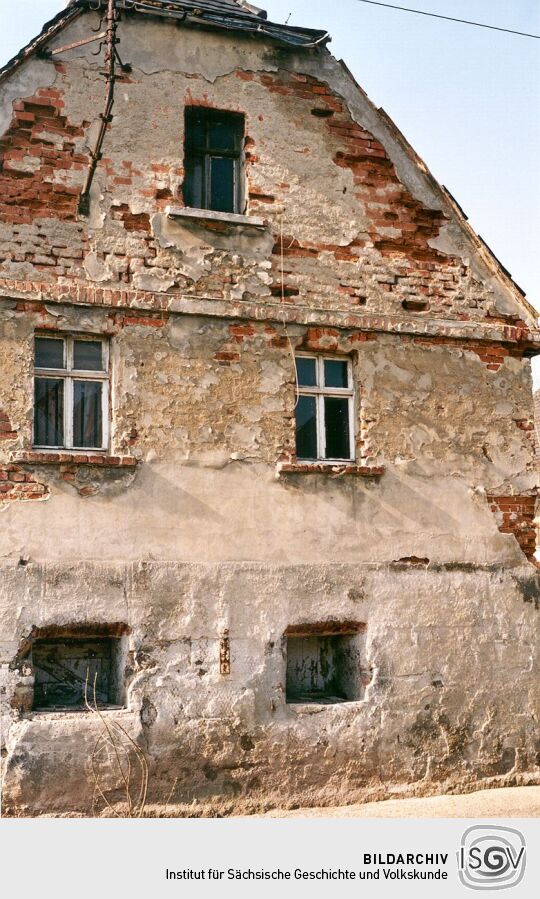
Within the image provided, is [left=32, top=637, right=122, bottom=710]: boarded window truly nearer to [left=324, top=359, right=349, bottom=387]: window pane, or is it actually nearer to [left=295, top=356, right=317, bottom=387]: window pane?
[left=295, top=356, right=317, bottom=387]: window pane

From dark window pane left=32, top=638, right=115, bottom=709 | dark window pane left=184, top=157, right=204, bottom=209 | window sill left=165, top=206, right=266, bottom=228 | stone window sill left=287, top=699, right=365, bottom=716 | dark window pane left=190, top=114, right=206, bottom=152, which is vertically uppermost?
dark window pane left=190, top=114, right=206, bottom=152

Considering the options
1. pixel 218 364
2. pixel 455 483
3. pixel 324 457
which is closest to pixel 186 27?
pixel 218 364

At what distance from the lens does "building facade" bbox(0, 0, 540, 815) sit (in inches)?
336

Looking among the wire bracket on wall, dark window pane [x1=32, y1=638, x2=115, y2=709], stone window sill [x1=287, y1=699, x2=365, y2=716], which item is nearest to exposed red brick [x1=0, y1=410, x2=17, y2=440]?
dark window pane [x1=32, y1=638, x2=115, y2=709]

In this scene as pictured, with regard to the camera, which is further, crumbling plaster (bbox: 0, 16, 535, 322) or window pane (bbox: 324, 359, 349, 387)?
window pane (bbox: 324, 359, 349, 387)

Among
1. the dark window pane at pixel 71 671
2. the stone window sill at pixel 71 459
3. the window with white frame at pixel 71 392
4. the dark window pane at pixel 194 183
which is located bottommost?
the dark window pane at pixel 71 671

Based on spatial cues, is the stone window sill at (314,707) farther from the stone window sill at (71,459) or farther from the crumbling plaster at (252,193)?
the crumbling plaster at (252,193)

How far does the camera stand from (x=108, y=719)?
8.38 meters

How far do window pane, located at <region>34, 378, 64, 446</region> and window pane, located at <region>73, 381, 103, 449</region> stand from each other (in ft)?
0.42

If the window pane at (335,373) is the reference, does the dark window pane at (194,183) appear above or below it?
above

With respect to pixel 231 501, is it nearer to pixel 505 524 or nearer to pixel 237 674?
pixel 237 674

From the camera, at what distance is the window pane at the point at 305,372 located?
973cm

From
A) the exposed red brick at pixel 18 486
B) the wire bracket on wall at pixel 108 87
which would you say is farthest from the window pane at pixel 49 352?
the wire bracket on wall at pixel 108 87

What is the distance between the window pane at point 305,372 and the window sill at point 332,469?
2.77 ft
